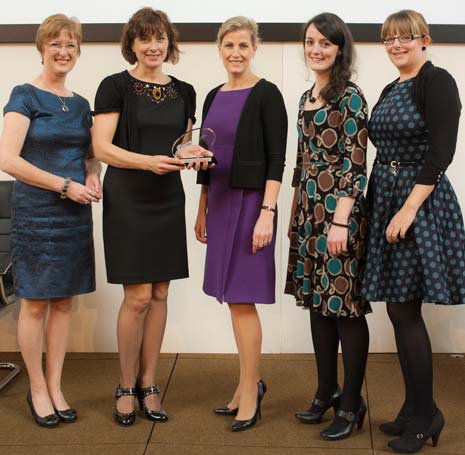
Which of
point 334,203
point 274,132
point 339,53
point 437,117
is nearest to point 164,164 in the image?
point 274,132

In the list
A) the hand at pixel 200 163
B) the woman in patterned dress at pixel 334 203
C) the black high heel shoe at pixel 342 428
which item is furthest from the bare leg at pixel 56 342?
the black high heel shoe at pixel 342 428

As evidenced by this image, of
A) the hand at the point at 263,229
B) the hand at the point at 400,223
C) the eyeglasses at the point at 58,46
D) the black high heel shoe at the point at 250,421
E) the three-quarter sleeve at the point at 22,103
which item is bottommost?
the black high heel shoe at the point at 250,421

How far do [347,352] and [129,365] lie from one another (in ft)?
2.95

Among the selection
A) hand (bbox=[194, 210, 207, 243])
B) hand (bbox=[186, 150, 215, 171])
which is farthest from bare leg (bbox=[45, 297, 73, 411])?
hand (bbox=[186, 150, 215, 171])

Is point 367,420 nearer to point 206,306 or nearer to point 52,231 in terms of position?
point 206,306

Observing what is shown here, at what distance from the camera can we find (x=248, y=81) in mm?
2885

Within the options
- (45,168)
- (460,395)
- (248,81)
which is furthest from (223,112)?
(460,395)

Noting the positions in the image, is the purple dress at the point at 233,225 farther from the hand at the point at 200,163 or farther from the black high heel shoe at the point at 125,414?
the black high heel shoe at the point at 125,414

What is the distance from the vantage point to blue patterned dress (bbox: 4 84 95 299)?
2.94m

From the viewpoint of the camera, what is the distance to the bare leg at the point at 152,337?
3.10 m

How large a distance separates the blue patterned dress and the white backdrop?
3.17ft

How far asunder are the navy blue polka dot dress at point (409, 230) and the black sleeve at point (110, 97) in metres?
0.97

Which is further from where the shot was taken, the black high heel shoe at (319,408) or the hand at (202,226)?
the hand at (202,226)

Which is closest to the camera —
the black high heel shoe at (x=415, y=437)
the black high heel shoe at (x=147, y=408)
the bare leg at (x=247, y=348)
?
the black high heel shoe at (x=415, y=437)
